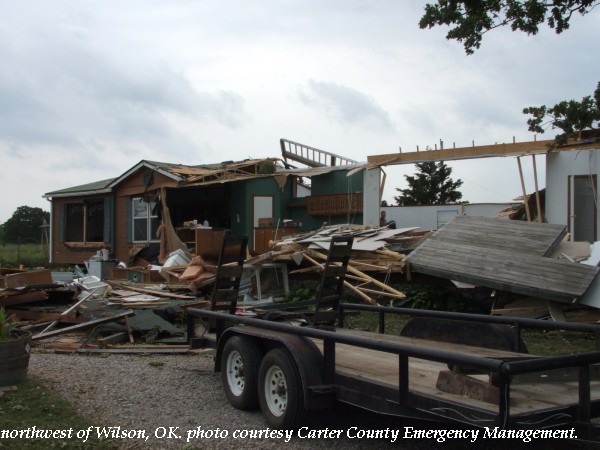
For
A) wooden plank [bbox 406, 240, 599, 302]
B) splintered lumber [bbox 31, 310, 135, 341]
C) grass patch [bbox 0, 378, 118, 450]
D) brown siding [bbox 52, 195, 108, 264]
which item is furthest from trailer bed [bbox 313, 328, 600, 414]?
brown siding [bbox 52, 195, 108, 264]

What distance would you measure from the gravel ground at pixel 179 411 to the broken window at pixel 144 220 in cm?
1428

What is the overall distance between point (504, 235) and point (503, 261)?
1.16m

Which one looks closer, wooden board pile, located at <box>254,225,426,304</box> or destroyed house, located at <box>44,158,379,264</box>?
wooden board pile, located at <box>254,225,426,304</box>

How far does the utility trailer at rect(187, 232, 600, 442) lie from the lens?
156 inches

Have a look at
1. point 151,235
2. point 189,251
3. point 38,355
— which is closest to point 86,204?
point 151,235

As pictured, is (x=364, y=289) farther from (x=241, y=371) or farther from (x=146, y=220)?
(x=146, y=220)

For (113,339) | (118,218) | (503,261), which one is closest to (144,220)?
(118,218)

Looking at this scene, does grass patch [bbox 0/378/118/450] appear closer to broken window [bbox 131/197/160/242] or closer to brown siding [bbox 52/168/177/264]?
brown siding [bbox 52/168/177/264]

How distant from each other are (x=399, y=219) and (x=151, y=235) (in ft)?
32.9

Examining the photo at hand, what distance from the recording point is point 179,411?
621 centimetres

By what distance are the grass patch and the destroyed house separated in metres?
11.9

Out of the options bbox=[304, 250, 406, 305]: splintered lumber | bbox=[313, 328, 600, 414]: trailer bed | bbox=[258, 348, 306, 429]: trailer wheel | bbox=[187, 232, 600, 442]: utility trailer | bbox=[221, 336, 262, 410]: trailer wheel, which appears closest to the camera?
bbox=[187, 232, 600, 442]: utility trailer

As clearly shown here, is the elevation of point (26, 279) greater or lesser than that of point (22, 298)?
greater

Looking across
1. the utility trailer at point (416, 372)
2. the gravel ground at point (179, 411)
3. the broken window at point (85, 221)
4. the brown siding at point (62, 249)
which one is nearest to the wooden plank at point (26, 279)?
the gravel ground at point (179, 411)
